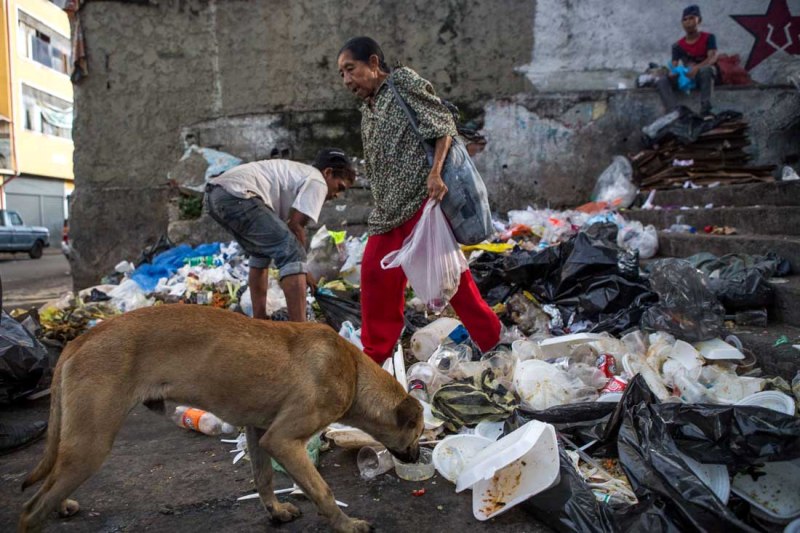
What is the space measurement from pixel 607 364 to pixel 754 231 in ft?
8.82

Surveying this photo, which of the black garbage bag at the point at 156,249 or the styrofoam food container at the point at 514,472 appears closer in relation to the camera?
the styrofoam food container at the point at 514,472

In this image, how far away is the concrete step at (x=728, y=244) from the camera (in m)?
4.23

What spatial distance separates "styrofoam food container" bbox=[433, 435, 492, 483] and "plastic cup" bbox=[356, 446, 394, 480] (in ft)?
0.79

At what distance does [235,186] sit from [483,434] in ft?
8.07

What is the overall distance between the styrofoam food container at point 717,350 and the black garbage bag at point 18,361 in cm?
425

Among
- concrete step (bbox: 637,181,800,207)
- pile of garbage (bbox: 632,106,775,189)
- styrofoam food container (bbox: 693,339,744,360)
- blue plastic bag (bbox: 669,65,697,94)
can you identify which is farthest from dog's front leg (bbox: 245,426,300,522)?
blue plastic bag (bbox: 669,65,697,94)

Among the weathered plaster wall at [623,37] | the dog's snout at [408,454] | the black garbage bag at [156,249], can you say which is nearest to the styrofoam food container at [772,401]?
the dog's snout at [408,454]

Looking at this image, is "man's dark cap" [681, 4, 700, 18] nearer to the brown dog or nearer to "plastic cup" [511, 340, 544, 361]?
"plastic cup" [511, 340, 544, 361]

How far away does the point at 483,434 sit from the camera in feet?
9.59

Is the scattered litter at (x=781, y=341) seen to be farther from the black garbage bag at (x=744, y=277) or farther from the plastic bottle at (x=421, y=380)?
the plastic bottle at (x=421, y=380)


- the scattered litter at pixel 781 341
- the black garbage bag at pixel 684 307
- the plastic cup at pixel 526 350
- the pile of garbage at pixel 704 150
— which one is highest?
the pile of garbage at pixel 704 150

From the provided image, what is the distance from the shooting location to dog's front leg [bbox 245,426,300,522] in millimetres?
2362

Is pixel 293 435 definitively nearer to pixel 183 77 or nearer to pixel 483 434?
pixel 483 434

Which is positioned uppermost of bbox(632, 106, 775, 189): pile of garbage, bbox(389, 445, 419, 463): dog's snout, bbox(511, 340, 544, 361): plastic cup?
bbox(632, 106, 775, 189): pile of garbage
